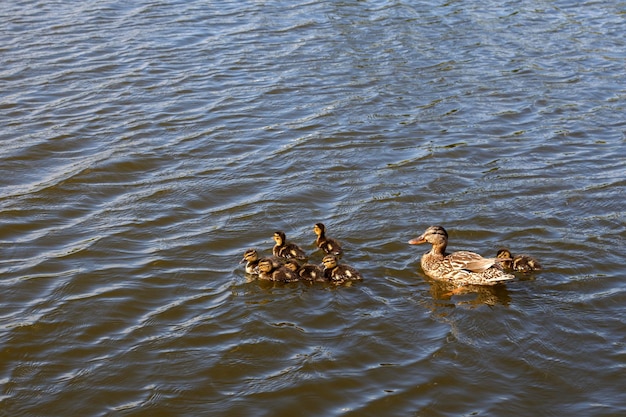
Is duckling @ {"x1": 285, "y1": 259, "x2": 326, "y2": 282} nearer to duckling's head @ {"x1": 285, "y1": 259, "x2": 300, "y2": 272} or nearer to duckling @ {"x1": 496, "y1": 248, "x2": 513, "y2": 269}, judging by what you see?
duckling's head @ {"x1": 285, "y1": 259, "x2": 300, "y2": 272}

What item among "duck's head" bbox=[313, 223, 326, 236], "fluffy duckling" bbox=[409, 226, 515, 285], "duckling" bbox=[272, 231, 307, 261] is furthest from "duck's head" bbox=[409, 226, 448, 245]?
"duckling" bbox=[272, 231, 307, 261]

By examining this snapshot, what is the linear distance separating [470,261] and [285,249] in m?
1.38

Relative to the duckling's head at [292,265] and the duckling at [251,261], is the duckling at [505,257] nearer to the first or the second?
the duckling's head at [292,265]

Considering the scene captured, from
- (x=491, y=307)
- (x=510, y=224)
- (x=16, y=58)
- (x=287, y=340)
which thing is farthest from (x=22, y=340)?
(x=16, y=58)

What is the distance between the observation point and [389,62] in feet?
37.1

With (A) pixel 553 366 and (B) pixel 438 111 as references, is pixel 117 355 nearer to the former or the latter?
(A) pixel 553 366

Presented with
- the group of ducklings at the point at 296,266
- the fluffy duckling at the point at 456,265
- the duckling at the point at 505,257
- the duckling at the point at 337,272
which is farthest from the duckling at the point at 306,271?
the duckling at the point at 505,257

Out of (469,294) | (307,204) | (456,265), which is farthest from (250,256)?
(469,294)

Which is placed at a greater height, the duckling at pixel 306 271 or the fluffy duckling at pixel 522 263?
the duckling at pixel 306 271

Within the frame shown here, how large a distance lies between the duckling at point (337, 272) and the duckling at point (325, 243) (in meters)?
0.30

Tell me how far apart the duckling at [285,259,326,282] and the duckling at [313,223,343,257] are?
223mm

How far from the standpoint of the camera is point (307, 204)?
7930 mm

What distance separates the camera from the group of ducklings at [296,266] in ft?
21.8

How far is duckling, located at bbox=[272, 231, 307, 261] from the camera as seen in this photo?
23.2 feet
